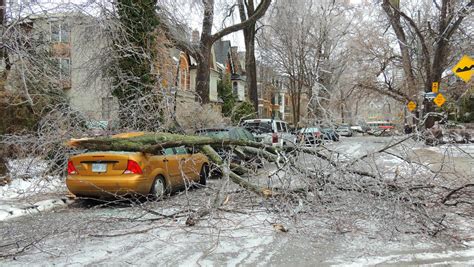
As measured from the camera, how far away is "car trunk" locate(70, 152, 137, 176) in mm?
7387

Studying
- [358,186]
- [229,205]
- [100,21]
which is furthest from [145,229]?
[100,21]

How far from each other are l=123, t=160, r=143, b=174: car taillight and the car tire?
0.48 metres

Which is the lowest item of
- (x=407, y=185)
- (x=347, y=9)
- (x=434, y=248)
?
A: (x=434, y=248)

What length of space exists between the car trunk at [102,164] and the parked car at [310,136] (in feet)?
11.2

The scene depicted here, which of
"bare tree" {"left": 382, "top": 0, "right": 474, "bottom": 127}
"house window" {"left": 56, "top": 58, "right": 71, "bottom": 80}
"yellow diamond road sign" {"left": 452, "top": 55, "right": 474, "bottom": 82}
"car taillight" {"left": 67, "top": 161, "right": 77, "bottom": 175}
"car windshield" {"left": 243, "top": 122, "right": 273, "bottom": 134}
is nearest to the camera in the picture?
"car taillight" {"left": 67, "top": 161, "right": 77, "bottom": 175}

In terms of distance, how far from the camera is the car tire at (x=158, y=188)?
7662 mm

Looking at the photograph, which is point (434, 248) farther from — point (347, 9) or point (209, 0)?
point (347, 9)

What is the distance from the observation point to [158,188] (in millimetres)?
7887

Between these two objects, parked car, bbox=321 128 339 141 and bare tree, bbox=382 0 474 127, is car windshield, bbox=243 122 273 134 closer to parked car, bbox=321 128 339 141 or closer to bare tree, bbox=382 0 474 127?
parked car, bbox=321 128 339 141

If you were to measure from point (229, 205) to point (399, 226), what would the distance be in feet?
8.57

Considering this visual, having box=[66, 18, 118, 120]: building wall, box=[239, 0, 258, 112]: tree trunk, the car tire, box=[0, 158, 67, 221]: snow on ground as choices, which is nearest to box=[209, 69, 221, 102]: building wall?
box=[239, 0, 258, 112]: tree trunk

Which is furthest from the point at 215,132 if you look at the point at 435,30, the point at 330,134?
the point at 435,30

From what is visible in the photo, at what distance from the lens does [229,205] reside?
21.1 feet

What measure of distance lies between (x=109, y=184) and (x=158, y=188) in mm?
1010
